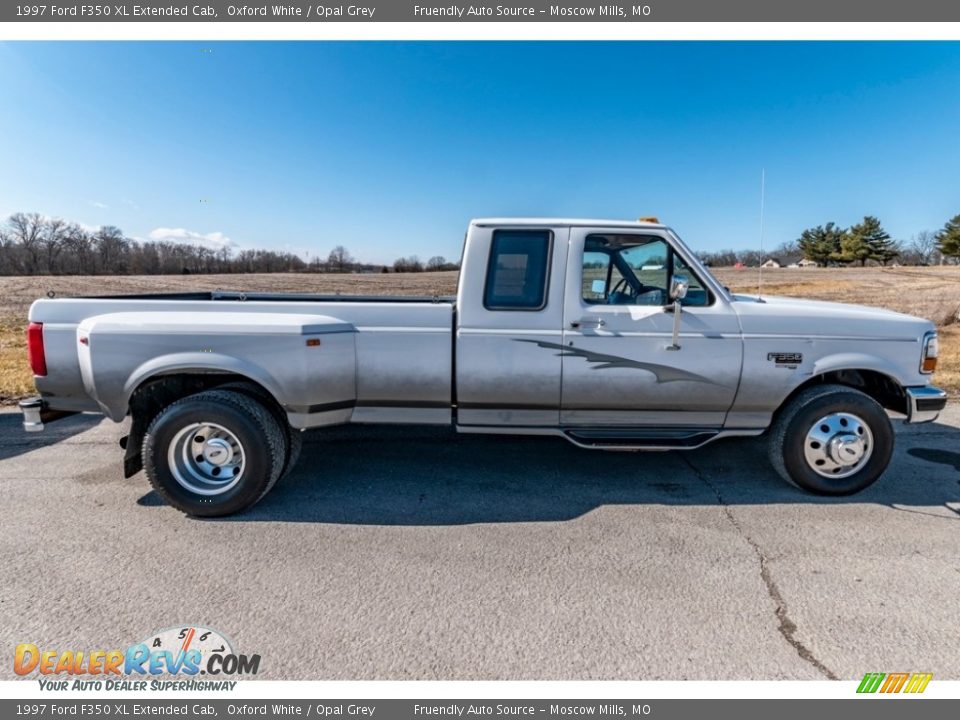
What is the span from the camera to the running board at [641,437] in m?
3.60

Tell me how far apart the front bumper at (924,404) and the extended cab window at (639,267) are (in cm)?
167

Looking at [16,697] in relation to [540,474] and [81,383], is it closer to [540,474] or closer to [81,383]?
[81,383]

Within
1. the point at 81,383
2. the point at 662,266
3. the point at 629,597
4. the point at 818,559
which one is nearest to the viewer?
the point at 629,597

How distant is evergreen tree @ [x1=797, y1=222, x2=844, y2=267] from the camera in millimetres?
66750

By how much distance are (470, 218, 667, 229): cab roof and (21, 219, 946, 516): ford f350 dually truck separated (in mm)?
16

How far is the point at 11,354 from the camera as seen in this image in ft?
28.8

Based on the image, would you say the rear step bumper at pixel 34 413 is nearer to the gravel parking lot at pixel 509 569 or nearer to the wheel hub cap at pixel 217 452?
A: the gravel parking lot at pixel 509 569

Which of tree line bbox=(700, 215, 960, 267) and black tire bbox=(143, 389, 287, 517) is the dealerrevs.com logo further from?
tree line bbox=(700, 215, 960, 267)

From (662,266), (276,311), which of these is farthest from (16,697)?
(662,266)

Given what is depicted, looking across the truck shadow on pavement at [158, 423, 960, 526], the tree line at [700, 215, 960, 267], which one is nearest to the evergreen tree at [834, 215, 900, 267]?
the tree line at [700, 215, 960, 267]

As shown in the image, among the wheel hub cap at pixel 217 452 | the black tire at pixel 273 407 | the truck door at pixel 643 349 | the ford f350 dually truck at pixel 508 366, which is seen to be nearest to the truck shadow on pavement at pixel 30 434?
the ford f350 dually truck at pixel 508 366

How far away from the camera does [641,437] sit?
3662mm

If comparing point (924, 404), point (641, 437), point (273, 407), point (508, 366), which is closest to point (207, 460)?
point (273, 407)

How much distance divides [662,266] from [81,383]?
4.45 m
